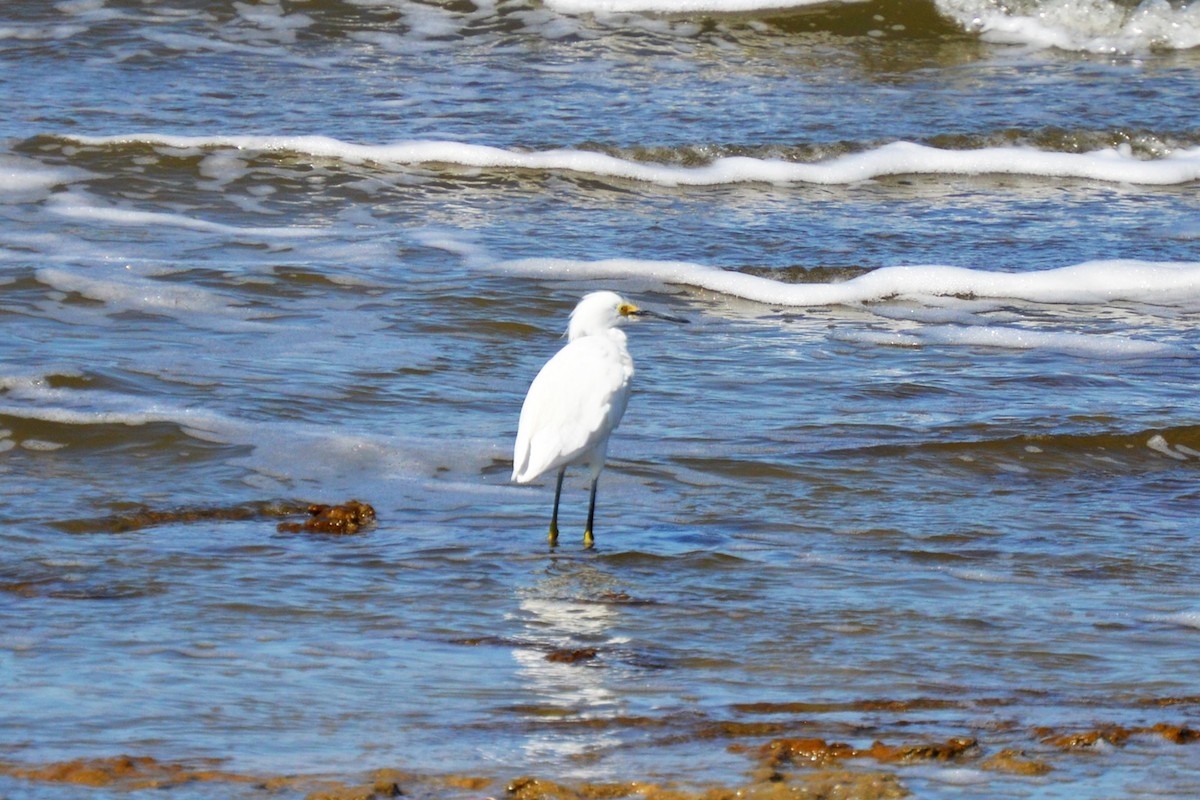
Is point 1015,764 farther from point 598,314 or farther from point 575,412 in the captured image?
point 598,314

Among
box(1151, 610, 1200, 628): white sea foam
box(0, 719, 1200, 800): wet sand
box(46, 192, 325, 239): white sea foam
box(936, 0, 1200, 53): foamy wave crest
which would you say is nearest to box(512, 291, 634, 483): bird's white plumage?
box(1151, 610, 1200, 628): white sea foam

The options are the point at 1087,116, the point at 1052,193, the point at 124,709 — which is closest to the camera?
the point at 124,709

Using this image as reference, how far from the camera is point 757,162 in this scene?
10250 mm

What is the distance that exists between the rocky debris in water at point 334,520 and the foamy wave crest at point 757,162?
18.2 ft

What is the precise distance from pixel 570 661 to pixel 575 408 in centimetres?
130

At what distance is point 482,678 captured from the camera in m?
3.38

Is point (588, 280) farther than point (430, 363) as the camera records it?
Yes

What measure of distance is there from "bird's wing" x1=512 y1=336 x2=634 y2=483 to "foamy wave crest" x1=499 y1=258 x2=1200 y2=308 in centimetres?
294

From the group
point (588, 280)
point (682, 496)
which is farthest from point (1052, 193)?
point (682, 496)

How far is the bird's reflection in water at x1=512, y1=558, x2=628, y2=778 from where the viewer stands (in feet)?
9.71

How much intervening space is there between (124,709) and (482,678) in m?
0.70

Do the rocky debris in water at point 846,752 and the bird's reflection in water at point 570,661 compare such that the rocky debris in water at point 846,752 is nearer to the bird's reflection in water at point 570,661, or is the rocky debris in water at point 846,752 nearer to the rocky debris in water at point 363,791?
the bird's reflection in water at point 570,661

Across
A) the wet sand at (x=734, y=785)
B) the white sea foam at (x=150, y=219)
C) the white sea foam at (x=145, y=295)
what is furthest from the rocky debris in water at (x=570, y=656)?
the white sea foam at (x=150, y=219)

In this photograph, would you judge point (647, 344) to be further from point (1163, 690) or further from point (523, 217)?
point (1163, 690)
